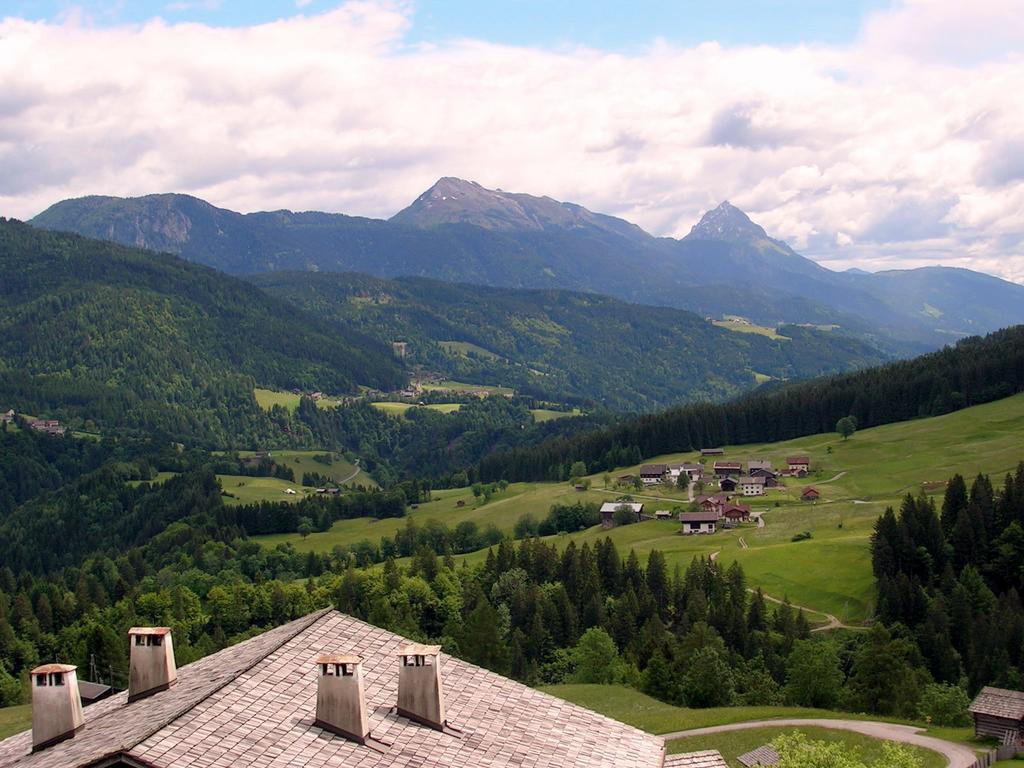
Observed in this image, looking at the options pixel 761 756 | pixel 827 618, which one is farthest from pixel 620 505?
pixel 761 756

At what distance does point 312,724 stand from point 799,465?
583 feet

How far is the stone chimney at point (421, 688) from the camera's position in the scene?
2308 centimetres

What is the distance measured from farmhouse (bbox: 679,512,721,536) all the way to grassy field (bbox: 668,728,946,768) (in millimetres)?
95081

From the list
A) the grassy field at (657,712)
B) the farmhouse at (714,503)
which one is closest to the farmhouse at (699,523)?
the farmhouse at (714,503)

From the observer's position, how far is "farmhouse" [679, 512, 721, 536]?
153875 mm

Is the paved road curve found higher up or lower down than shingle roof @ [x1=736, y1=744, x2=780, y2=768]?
lower down

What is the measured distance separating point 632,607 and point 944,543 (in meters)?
36.4

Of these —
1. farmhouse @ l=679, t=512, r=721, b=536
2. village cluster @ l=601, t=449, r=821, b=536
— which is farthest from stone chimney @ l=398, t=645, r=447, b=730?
farmhouse @ l=679, t=512, r=721, b=536

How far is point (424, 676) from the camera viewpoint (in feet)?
75.8

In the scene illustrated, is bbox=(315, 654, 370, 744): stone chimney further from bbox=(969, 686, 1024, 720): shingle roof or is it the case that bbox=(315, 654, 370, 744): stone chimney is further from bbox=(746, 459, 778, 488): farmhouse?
bbox=(746, 459, 778, 488): farmhouse

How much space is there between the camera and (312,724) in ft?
70.3

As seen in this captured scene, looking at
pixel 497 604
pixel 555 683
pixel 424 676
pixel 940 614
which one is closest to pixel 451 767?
pixel 424 676

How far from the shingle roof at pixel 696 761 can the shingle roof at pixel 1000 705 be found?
3499 centimetres

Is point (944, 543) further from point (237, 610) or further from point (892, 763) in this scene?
point (892, 763)
